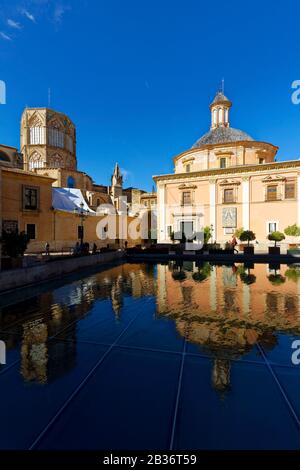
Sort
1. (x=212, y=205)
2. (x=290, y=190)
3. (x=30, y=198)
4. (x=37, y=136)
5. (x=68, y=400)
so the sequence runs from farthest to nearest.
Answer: (x=37, y=136) → (x=212, y=205) → (x=290, y=190) → (x=30, y=198) → (x=68, y=400)

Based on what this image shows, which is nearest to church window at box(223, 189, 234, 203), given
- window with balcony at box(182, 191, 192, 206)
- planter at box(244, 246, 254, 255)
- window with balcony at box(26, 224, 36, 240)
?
window with balcony at box(182, 191, 192, 206)

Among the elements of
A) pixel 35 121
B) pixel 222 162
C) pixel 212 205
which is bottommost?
pixel 212 205

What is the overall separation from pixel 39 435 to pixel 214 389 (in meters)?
1.93

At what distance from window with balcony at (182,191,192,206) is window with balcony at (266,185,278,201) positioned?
8.53m

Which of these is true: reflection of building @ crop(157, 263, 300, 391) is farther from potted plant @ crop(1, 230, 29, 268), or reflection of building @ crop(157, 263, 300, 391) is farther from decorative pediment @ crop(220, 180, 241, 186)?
decorative pediment @ crop(220, 180, 241, 186)

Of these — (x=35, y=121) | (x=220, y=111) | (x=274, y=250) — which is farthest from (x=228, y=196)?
(x=35, y=121)

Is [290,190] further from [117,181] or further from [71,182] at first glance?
[71,182]

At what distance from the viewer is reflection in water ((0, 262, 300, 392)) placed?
339 centimetres

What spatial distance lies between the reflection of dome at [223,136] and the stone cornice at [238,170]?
4.73m

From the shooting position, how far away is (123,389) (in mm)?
2652

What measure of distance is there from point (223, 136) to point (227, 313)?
96.4 feet

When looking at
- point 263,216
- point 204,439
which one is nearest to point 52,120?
point 263,216

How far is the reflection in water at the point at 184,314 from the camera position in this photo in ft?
11.1

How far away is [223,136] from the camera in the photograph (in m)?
29.2
